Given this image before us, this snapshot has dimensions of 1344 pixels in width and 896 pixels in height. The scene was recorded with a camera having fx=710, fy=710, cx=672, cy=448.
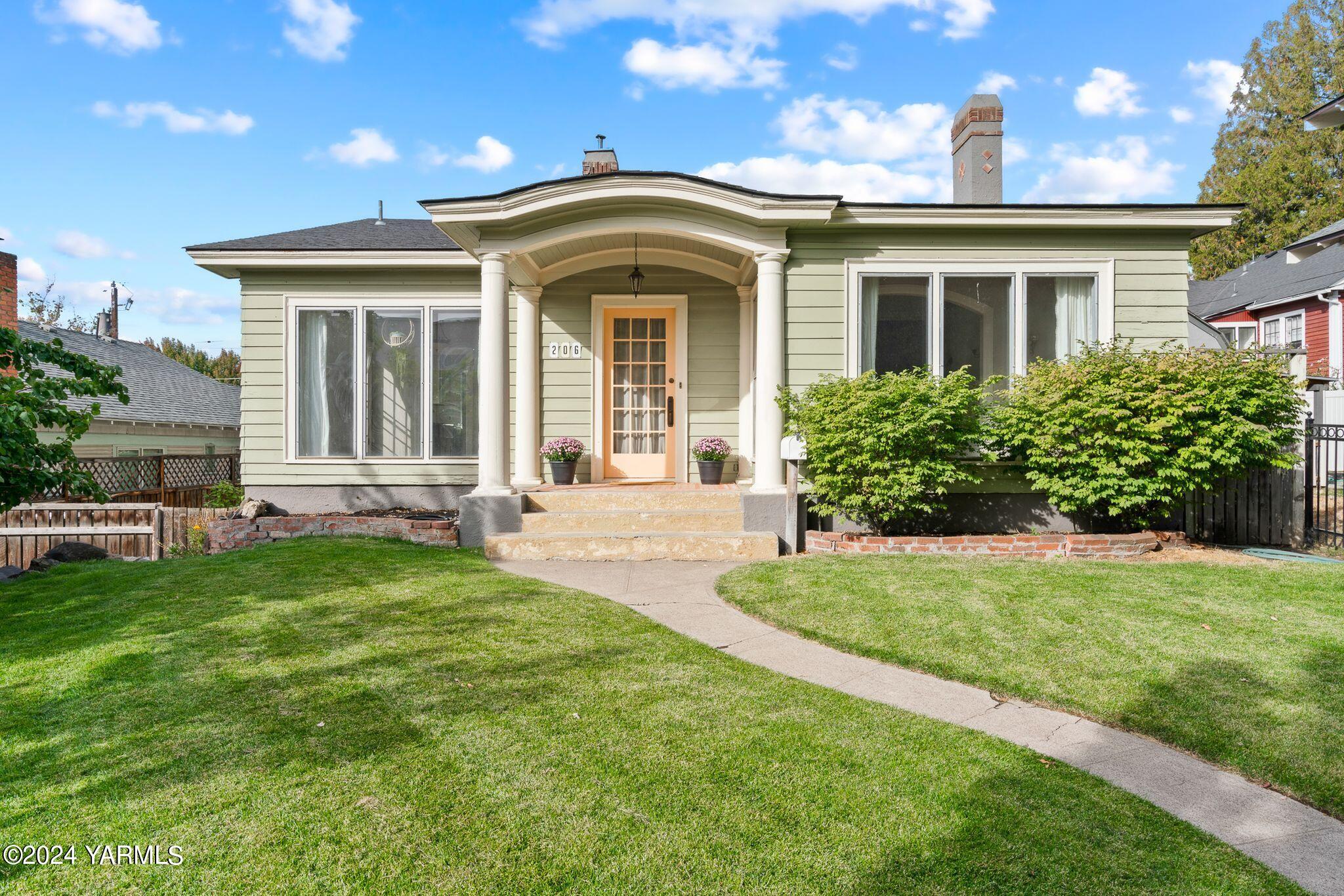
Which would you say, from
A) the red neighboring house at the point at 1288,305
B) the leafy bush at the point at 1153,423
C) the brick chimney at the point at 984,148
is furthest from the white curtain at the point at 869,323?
the red neighboring house at the point at 1288,305

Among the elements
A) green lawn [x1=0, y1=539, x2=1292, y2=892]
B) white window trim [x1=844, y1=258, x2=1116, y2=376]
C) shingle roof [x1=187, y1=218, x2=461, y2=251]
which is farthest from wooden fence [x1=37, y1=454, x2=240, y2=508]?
white window trim [x1=844, y1=258, x2=1116, y2=376]

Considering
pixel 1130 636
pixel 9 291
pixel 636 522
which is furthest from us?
pixel 9 291

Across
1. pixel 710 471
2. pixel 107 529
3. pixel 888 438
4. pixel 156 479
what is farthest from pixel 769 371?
pixel 156 479

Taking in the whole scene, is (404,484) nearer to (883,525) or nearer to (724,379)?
(724,379)

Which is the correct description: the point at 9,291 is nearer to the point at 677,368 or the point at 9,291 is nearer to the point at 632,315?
the point at 632,315

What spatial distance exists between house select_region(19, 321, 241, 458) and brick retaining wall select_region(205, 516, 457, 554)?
821 cm

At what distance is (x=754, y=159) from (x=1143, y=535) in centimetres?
2601

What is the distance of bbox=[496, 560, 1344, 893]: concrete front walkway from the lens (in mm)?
2162

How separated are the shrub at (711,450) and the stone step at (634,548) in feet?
5.58

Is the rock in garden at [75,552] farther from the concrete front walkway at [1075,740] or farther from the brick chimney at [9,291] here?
the brick chimney at [9,291]

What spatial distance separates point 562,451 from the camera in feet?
26.7

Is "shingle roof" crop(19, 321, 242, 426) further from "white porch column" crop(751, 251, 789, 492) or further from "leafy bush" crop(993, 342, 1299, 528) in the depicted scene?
"leafy bush" crop(993, 342, 1299, 528)

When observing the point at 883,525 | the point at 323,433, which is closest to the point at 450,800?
the point at 883,525

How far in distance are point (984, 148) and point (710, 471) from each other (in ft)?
15.9
